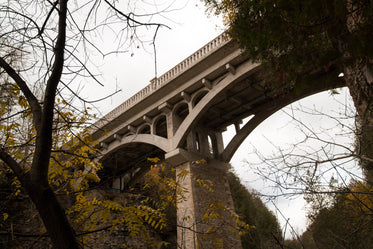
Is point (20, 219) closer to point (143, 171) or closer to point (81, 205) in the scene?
point (81, 205)

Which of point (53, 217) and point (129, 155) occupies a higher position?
point (129, 155)

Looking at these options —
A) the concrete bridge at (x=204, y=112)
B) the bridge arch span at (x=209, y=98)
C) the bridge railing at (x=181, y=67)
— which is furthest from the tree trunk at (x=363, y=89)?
the bridge railing at (x=181, y=67)

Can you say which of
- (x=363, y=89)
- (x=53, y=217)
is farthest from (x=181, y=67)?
(x=53, y=217)

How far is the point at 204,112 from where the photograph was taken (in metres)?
10.4

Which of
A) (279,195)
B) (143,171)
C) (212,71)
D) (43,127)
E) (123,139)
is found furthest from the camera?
(143,171)

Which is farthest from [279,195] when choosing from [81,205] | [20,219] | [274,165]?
[20,219]

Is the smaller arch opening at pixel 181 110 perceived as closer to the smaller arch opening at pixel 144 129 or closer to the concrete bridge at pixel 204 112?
the concrete bridge at pixel 204 112

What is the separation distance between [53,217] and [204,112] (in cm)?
855

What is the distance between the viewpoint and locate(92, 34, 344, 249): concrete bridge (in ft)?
31.6

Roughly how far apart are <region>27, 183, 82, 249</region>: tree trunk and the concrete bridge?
273 inches

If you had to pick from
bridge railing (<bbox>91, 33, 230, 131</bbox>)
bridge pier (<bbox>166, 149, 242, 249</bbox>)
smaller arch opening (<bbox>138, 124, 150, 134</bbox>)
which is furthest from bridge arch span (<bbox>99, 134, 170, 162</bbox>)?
bridge railing (<bbox>91, 33, 230, 131</bbox>)

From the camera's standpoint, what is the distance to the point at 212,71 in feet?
32.9

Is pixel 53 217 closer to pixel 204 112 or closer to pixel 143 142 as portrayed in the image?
pixel 204 112

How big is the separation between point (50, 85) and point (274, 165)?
8.18 ft
